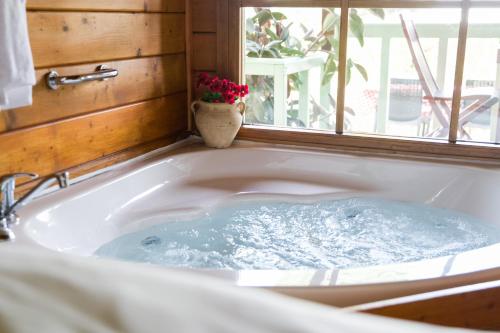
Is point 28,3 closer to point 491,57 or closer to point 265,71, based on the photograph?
point 265,71

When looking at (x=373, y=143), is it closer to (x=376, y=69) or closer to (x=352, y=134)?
(x=352, y=134)

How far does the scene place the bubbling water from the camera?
82.4 inches

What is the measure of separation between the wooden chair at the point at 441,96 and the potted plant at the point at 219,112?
945mm

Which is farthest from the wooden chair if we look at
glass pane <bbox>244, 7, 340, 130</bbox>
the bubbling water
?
the bubbling water

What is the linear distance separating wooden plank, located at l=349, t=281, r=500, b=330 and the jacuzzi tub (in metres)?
0.09

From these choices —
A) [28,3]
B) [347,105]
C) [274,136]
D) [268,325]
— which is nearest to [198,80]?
[274,136]

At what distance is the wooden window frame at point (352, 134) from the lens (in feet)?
9.07

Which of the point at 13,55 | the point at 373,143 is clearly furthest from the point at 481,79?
the point at 13,55

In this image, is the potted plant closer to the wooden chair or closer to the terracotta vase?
the terracotta vase

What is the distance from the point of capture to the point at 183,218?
2486mm

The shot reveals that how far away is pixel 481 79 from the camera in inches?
111

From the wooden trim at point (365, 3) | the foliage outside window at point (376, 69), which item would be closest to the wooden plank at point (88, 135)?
the foliage outside window at point (376, 69)

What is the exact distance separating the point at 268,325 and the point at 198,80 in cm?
286

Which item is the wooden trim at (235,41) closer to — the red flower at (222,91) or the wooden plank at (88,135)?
the red flower at (222,91)
